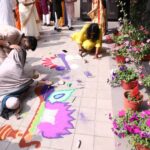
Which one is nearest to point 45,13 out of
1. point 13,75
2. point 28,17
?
point 28,17

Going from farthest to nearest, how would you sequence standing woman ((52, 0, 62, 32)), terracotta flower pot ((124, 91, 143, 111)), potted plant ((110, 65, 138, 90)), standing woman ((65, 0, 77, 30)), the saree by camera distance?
standing woman ((65, 0, 77, 30)), standing woman ((52, 0, 62, 32)), potted plant ((110, 65, 138, 90)), the saree, terracotta flower pot ((124, 91, 143, 111))

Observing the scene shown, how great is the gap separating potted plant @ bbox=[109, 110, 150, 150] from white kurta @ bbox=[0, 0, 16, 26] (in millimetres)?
4491

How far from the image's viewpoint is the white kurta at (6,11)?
6793 millimetres

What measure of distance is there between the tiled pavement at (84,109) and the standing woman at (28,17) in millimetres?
985

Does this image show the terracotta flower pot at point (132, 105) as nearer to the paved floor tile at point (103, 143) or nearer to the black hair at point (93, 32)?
the paved floor tile at point (103, 143)

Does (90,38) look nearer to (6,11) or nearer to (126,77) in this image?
(126,77)

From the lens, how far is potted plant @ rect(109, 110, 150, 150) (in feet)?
10.1

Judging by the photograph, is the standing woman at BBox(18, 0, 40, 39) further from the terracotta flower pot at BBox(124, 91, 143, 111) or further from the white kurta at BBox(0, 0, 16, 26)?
the terracotta flower pot at BBox(124, 91, 143, 111)

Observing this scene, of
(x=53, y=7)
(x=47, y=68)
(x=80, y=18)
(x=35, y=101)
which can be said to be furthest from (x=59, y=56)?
(x=80, y=18)

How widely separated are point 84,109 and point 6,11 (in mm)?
3825

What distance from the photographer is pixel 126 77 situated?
15.2 feet

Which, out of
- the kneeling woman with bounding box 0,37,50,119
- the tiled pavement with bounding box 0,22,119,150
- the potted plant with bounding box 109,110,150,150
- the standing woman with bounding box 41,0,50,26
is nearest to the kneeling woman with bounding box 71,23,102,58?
the tiled pavement with bounding box 0,22,119,150

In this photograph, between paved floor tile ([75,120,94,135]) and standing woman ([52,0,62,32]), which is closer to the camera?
paved floor tile ([75,120,94,135])

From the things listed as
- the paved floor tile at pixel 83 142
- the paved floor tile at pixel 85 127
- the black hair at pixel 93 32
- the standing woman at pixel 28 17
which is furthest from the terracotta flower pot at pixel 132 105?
the standing woman at pixel 28 17
